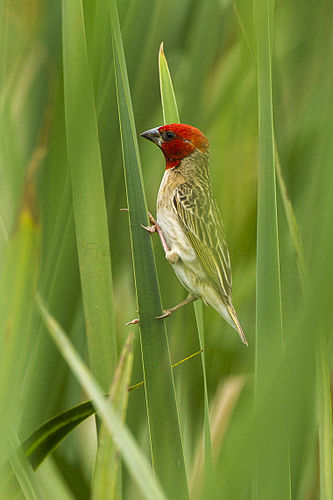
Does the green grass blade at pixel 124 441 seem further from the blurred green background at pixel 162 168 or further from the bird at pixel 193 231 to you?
the bird at pixel 193 231

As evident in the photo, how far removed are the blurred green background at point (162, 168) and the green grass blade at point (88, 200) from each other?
0.19 ft

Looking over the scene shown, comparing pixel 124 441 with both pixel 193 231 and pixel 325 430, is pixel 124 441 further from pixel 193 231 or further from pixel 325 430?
pixel 193 231

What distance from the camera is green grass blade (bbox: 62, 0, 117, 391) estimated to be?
80cm

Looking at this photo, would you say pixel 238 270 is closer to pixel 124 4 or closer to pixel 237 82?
pixel 237 82

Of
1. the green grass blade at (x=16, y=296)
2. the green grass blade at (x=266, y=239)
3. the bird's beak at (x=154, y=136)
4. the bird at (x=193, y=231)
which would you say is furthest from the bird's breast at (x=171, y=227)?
the green grass blade at (x=16, y=296)

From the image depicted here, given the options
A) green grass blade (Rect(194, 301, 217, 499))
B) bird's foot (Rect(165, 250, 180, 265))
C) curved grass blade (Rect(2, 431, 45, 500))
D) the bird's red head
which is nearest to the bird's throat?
the bird's red head

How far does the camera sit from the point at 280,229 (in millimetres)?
1086

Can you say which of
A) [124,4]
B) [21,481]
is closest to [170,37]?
[124,4]

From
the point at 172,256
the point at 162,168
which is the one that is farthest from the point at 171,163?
the point at 172,256

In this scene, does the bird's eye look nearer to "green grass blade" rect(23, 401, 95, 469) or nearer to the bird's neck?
the bird's neck

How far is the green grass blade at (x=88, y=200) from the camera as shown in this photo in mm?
798

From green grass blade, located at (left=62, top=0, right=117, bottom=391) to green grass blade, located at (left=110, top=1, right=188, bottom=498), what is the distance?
8 centimetres

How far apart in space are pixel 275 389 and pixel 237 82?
2.54 ft

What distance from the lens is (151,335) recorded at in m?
0.74
